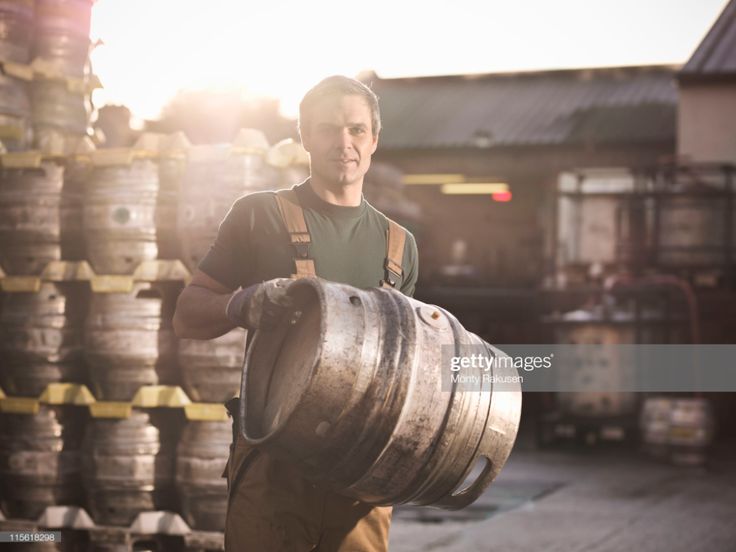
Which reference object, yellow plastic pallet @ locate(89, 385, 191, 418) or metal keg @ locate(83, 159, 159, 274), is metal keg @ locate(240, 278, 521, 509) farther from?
metal keg @ locate(83, 159, 159, 274)

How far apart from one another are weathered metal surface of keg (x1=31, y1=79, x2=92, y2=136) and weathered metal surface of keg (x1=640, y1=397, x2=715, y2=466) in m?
6.45

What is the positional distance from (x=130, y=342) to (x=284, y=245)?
8.14ft

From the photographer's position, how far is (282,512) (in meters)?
2.95

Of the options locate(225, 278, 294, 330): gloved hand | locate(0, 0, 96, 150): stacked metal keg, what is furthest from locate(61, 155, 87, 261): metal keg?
locate(225, 278, 294, 330): gloved hand

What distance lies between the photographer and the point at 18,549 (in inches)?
206

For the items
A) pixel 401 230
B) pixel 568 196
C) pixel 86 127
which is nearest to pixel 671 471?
pixel 568 196

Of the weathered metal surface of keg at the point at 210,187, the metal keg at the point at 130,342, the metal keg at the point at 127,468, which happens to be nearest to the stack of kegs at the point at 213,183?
the weathered metal surface of keg at the point at 210,187

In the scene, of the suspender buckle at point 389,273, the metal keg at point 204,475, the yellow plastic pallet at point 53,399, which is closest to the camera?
the suspender buckle at point 389,273

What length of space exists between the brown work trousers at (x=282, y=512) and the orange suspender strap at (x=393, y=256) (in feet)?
1.98

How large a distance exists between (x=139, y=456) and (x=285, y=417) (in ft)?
A: 9.17

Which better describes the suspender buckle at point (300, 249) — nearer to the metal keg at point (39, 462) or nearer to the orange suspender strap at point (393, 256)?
the orange suspender strap at point (393, 256)

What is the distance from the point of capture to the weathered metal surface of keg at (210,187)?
5199 mm

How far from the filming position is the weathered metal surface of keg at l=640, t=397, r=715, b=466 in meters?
10.2
